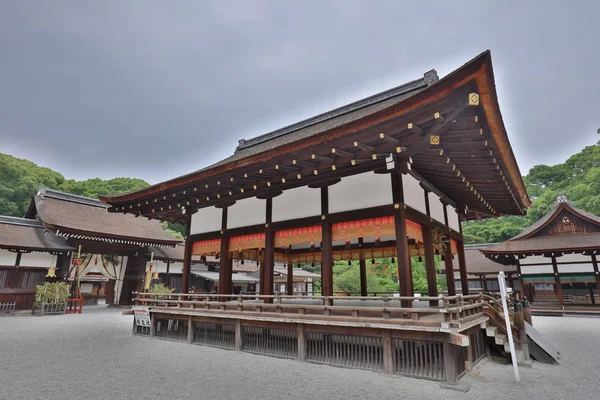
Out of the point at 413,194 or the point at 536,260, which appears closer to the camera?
the point at 413,194

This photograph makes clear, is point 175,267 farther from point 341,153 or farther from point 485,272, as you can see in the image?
point 485,272

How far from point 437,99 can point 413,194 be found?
11.3 ft

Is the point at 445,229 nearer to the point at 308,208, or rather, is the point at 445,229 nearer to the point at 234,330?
the point at 308,208

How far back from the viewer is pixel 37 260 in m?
18.5

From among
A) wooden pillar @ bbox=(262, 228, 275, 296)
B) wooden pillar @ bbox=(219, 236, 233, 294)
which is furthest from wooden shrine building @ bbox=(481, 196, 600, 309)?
wooden pillar @ bbox=(219, 236, 233, 294)

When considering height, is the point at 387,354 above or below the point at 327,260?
below

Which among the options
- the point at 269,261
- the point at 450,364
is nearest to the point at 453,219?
the point at 450,364

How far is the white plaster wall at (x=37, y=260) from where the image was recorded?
58.9 ft

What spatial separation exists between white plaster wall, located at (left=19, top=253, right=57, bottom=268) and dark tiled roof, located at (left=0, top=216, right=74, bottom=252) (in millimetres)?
861

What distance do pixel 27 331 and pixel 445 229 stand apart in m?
14.7

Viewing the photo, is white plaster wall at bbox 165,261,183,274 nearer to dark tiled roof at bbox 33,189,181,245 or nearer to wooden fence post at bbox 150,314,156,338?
dark tiled roof at bbox 33,189,181,245

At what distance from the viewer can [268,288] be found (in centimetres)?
918

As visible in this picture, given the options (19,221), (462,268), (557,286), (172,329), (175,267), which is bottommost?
(172,329)

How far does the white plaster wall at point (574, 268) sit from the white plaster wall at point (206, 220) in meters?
19.2
